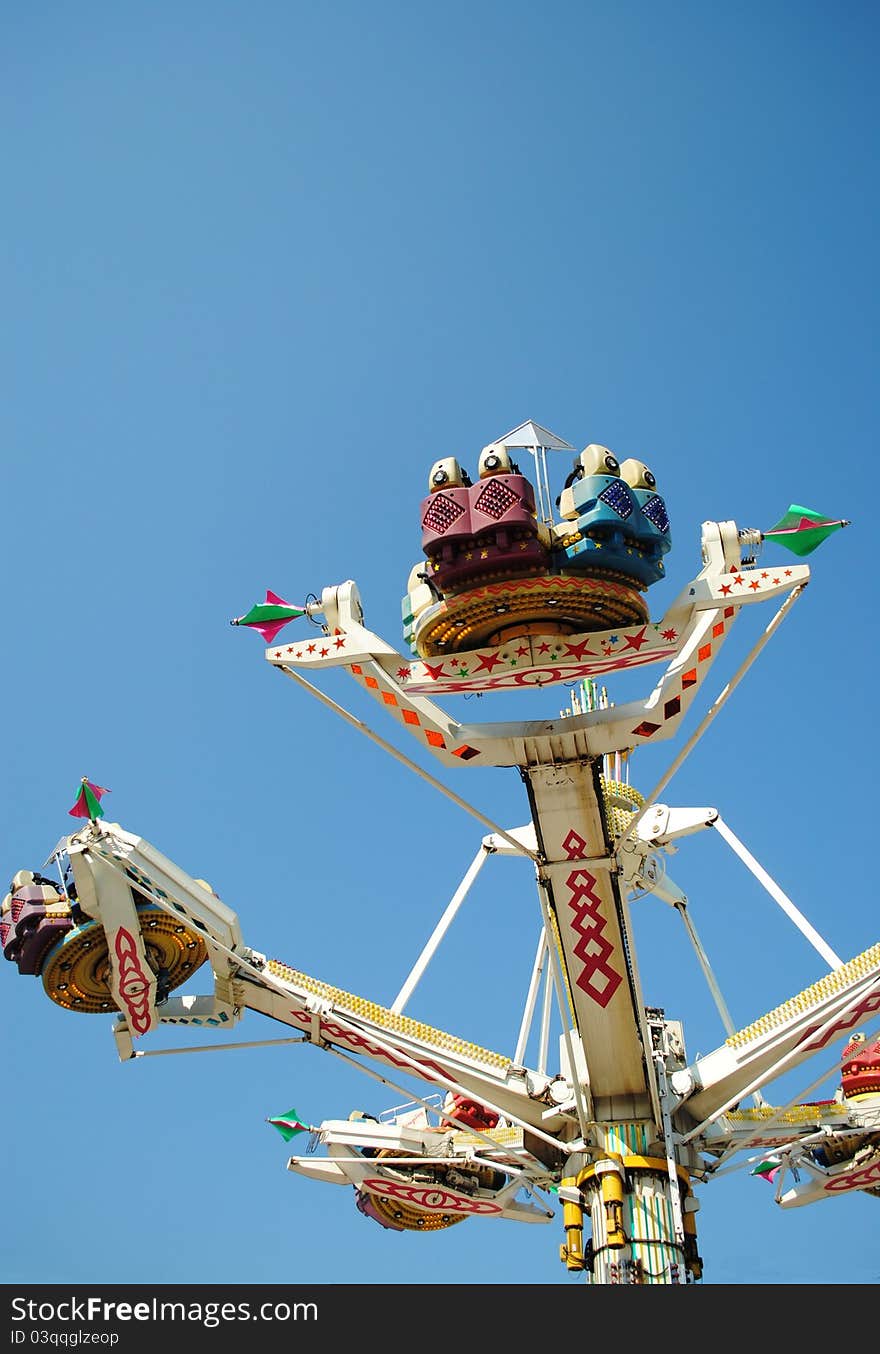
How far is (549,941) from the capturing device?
25.8 m

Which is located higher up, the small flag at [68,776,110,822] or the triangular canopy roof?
the triangular canopy roof

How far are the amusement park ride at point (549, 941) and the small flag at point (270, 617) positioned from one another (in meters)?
0.04

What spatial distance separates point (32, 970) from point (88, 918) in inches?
63.8

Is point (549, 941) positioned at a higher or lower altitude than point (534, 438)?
lower

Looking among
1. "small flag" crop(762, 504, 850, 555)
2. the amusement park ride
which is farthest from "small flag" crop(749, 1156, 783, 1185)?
"small flag" crop(762, 504, 850, 555)

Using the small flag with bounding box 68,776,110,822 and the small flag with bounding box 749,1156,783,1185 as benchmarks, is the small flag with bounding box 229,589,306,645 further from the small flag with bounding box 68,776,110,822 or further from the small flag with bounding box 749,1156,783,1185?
the small flag with bounding box 749,1156,783,1185

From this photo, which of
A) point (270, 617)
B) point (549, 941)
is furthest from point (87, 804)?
point (549, 941)

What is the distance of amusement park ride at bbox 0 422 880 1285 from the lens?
21094 mm

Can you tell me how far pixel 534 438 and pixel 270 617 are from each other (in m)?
5.36

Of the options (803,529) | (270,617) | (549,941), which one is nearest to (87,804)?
(270,617)

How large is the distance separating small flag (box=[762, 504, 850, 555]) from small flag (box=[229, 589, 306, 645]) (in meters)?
8.12

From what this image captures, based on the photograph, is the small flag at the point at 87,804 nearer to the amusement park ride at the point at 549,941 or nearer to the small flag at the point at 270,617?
the amusement park ride at the point at 549,941

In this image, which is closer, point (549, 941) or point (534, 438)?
point (534, 438)

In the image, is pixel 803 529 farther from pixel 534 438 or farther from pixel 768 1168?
pixel 768 1168
